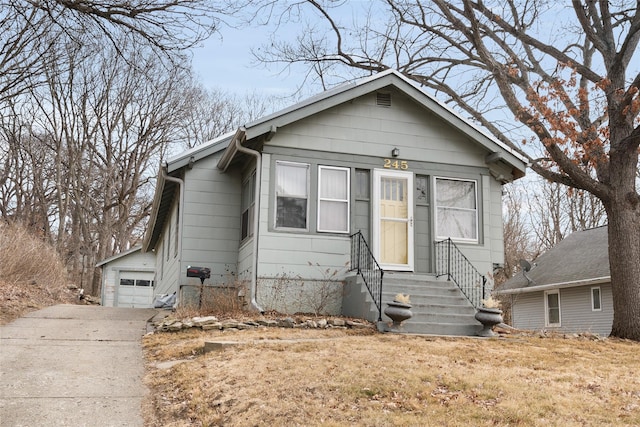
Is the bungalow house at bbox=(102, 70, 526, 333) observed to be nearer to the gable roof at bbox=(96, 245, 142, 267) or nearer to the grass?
the grass

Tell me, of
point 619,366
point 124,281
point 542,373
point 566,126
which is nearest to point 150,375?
point 542,373

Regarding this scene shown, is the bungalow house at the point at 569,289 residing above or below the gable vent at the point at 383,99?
below

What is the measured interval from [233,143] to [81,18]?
15.8 feet

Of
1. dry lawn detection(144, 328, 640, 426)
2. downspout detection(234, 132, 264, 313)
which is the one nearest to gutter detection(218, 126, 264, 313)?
downspout detection(234, 132, 264, 313)

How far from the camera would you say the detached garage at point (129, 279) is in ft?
85.0

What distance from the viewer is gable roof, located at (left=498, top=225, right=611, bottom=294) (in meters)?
20.9

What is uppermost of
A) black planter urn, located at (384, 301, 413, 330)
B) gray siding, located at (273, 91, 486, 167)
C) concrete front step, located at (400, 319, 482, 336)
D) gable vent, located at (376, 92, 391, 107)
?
gable vent, located at (376, 92, 391, 107)

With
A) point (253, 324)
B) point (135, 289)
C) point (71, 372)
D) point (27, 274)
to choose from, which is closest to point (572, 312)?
point (253, 324)

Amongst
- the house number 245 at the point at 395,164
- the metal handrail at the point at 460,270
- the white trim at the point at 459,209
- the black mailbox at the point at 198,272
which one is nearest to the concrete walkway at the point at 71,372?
the black mailbox at the point at 198,272

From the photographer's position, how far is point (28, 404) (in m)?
6.15

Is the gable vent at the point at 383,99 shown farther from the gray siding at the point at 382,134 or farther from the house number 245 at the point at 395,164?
the house number 245 at the point at 395,164

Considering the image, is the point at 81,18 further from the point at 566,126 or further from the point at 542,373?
the point at 566,126

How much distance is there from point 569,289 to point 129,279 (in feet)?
54.7

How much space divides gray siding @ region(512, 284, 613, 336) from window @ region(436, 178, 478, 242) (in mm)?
7795
